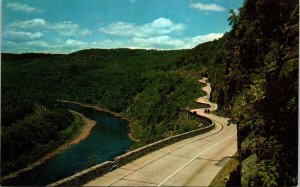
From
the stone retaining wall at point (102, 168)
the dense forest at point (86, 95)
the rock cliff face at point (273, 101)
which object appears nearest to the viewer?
the rock cliff face at point (273, 101)

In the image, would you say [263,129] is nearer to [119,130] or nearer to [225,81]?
[225,81]

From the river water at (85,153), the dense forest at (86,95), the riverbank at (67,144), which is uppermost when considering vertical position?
the dense forest at (86,95)

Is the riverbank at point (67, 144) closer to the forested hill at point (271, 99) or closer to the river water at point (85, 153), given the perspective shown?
the river water at point (85, 153)

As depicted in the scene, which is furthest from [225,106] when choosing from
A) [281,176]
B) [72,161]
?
[72,161]

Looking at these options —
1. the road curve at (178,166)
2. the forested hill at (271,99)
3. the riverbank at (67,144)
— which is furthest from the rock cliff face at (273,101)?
the riverbank at (67,144)

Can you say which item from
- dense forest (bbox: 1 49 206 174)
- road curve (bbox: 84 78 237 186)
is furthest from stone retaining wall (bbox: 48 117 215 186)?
dense forest (bbox: 1 49 206 174)

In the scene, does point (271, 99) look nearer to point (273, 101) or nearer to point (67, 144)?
point (273, 101)

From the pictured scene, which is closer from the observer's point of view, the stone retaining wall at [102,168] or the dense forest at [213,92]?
the dense forest at [213,92]
